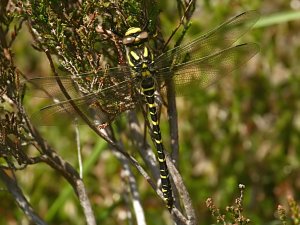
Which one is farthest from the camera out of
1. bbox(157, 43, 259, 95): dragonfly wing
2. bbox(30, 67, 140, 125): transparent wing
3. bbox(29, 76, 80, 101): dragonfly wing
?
bbox(157, 43, 259, 95): dragonfly wing

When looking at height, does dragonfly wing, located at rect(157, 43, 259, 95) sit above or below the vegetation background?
below

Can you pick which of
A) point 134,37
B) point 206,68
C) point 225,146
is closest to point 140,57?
point 134,37

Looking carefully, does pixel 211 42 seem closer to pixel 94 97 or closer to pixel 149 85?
pixel 149 85

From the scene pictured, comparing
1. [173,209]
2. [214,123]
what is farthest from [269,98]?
[173,209]

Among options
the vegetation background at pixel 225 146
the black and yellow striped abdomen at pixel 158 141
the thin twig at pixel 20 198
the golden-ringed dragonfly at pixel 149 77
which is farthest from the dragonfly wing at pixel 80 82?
the vegetation background at pixel 225 146

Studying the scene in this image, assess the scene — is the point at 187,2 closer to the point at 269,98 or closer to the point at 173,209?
the point at 173,209

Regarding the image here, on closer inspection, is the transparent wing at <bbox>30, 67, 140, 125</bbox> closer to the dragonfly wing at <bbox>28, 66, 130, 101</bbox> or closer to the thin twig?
the dragonfly wing at <bbox>28, 66, 130, 101</bbox>

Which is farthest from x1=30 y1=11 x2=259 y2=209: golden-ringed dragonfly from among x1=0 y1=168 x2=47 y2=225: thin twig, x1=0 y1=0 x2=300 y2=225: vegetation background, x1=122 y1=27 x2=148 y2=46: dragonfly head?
x1=0 y1=0 x2=300 y2=225: vegetation background
